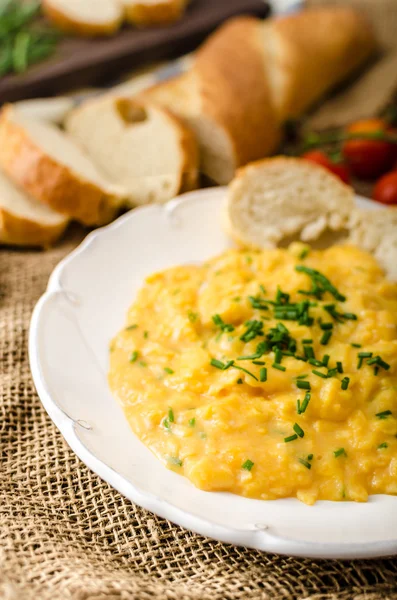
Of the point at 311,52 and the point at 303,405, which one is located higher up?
the point at 311,52

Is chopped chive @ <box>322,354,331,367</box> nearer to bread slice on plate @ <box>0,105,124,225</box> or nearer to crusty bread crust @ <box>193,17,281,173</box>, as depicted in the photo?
bread slice on plate @ <box>0,105,124,225</box>

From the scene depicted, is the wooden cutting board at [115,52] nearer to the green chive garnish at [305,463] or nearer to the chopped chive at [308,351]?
the chopped chive at [308,351]

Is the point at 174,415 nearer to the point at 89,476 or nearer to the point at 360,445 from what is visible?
the point at 89,476

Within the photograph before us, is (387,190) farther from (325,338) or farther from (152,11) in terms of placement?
(152,11)

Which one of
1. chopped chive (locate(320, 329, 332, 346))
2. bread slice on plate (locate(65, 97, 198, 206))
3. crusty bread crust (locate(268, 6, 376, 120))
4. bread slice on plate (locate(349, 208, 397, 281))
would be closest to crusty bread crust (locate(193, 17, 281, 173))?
crusty bread crust (locate(268, 6, 376, 120))

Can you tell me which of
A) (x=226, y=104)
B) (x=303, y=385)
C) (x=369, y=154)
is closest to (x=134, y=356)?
(x=303, y=385)

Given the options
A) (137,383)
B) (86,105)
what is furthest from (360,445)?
(86,105)
